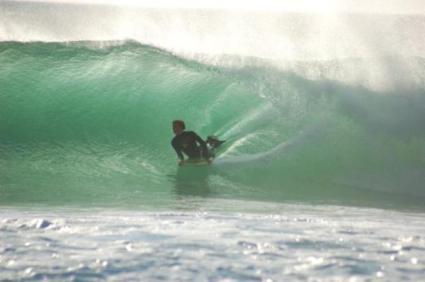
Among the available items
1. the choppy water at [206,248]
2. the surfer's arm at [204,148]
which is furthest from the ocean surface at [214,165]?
the surfer's arm at [204,148]

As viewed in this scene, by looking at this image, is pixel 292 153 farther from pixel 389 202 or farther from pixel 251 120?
pixel 389 202

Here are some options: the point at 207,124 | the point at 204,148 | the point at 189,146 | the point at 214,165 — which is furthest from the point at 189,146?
the point at 207,124

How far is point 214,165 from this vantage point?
9031 millimetres

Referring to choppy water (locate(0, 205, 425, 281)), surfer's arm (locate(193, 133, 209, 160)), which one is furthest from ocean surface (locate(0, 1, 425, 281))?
surfer's arm (locate(193, 133, 209, 160))

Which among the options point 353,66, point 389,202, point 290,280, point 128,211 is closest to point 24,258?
point 290,280

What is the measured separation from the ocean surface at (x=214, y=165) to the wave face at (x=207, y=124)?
28mm

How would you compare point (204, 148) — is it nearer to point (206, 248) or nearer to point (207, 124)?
point (207, 124)

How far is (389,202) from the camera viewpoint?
25.1ft

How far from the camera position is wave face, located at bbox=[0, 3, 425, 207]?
27.3 ft

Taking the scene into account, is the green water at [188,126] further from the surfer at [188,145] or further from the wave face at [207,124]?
the surfer at [188,145]

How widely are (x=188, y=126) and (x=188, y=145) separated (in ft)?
6.50

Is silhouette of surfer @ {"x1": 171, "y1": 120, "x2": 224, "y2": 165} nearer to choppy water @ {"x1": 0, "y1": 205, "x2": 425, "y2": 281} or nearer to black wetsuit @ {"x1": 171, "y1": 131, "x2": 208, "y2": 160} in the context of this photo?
black wetsuit @ {"x1": 171, "y1": 131, "x2": 208, "y2": 160}

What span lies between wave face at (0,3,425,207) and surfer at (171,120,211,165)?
19 cm

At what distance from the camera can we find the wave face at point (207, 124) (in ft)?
27.3
